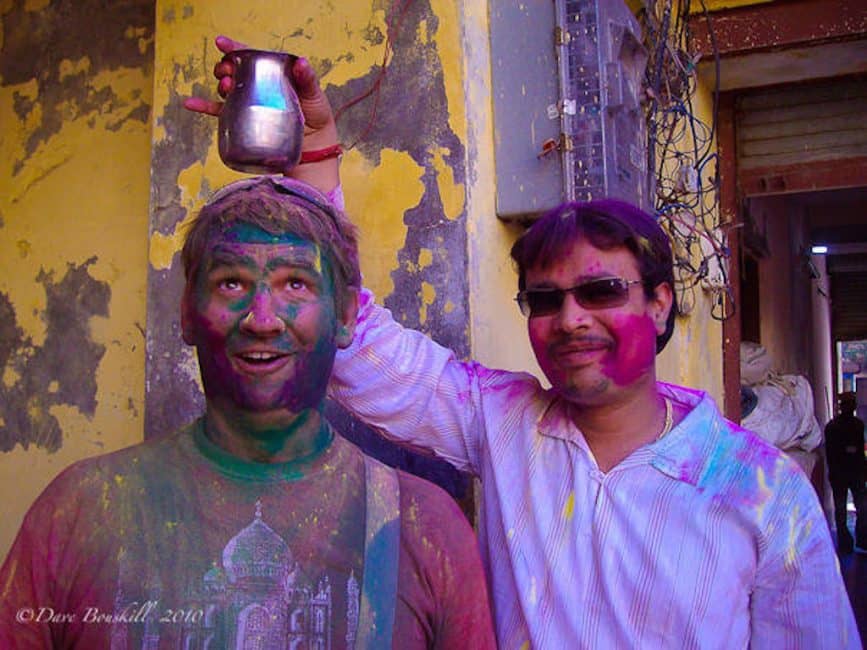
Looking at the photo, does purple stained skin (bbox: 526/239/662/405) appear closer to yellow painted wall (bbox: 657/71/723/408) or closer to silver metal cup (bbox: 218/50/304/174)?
silver metal cup (bbox: 218/50/304/174)

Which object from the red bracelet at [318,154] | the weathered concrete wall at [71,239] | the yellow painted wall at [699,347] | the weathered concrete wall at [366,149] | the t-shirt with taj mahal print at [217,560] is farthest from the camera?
the yellow painted wall at [699,347]

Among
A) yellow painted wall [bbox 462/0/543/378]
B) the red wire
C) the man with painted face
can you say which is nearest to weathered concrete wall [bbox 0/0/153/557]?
the red wire

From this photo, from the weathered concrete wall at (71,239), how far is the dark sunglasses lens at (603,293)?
81.4 inches

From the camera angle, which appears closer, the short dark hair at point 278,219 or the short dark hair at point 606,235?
the short dark hair at point 278,219

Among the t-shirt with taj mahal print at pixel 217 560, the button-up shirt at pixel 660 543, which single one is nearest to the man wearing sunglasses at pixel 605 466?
the button-up shirt at pixel 660 543

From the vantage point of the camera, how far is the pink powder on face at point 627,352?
195 centimetres

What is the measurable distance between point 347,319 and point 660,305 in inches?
31.9

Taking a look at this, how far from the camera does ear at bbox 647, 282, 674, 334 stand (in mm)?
2035

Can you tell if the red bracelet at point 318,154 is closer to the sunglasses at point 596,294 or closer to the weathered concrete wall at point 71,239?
the sunglasses at point 596,294

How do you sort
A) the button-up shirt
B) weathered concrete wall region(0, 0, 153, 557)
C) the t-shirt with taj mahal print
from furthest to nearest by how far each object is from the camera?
1. weathered concrete wall region(0, 0, 153, 557)
2. the button-up shirt
3. the t-shirt with taj mahal print

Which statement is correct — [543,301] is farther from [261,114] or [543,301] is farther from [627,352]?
[261,114]

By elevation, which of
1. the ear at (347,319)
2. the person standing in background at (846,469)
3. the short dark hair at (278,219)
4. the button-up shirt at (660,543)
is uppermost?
the short dark hair at (278,219)

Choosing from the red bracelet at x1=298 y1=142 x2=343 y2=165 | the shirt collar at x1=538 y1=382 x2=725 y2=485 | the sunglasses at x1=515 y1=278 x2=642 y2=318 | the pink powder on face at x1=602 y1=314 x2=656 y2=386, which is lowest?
the shirt collar at x1=538 y1=382 x2=725 y2=485

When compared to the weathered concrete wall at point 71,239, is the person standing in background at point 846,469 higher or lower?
lower
